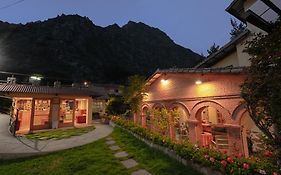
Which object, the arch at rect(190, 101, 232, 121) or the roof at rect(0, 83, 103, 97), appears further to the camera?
the roof at rect(0, 83, 103, 97)

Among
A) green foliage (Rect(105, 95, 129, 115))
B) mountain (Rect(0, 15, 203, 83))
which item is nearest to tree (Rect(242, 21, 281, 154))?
green foliage (Rect(105, 95, 129, 115))

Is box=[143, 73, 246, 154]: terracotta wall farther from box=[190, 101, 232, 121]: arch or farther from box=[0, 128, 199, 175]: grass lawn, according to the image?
box=[0, 128, 199, 175]: grass lawn

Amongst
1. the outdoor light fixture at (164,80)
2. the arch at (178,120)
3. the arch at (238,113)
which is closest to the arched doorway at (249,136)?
the arch at (238,113)

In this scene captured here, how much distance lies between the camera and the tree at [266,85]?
14.5 ft

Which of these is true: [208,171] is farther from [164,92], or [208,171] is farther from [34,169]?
[34,169]

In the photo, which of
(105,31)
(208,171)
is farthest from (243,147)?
(105,31)

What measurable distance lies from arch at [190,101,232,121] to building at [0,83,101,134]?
1357 cm

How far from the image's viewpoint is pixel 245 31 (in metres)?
9.23

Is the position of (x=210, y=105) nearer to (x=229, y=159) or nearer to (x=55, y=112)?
(x=229, y=159)

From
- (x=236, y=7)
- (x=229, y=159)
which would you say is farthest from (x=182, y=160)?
(x=236, y=7)

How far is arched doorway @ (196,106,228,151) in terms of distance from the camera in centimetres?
970

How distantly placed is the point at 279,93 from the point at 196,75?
5.82 meters

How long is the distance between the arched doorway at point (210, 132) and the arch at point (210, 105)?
11cm

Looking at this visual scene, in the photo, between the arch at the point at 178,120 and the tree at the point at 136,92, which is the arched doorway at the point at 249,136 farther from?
the tree at the point at 136,92
